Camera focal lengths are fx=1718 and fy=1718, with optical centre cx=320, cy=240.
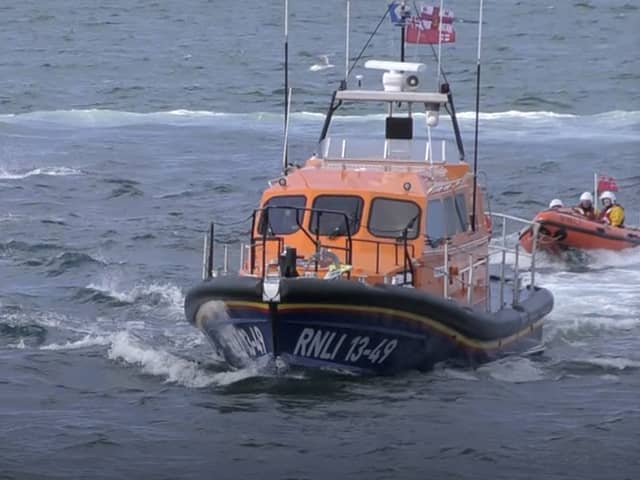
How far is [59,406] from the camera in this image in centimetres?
1421

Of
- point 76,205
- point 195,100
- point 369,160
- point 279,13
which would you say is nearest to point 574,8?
point 279,13

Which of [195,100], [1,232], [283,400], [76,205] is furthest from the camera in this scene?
[195,100]

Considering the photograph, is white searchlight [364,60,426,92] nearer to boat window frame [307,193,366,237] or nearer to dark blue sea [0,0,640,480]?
boat window frame [307,193,366,237]

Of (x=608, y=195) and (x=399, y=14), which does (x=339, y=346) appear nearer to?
(x=399, y=14)

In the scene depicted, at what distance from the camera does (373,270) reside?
14430mm

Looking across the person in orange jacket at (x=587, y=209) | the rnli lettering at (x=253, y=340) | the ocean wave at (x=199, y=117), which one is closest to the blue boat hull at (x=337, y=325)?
the rnli lettering at (x=253, y=340)

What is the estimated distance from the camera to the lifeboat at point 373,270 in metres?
13.8

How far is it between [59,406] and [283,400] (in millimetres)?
1864

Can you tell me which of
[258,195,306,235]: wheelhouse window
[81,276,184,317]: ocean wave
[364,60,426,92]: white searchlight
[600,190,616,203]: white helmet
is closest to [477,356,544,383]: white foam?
[258,195,306,235]: wheelhouse window

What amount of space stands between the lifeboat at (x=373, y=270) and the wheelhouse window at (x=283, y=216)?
1cm

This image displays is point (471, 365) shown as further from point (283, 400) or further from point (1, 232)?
point (1, 232)

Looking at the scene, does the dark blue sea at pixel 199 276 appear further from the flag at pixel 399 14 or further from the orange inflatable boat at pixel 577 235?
the flag at pixel 399 14

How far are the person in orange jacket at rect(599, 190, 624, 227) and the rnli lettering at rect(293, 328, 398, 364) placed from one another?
970 centimetres

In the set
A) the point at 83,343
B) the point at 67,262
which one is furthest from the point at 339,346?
the point at 67,262
